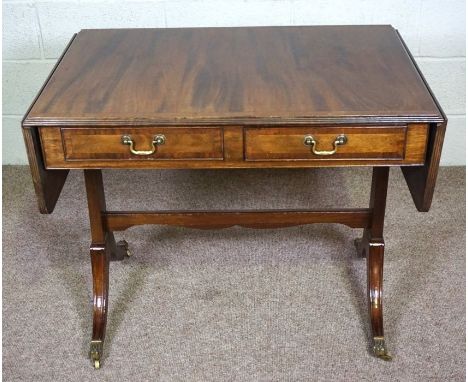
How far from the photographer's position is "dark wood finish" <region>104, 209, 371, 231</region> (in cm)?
235

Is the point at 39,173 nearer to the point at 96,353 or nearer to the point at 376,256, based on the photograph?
the point at 96,353

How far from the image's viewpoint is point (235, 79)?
203 cm

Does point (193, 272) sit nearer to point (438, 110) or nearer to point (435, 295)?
point (435, 295)

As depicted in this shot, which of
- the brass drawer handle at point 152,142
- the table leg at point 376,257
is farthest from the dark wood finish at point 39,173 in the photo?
the table leg at point 376,257

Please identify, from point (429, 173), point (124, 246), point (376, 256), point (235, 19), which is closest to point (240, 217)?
point (376, 256)

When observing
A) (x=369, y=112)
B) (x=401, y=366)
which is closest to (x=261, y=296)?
(x=401, y=366)

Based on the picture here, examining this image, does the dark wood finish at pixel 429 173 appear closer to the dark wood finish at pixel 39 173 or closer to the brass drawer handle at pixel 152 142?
the brass drawer handle at pixel 152 142

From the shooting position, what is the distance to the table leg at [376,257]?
2.27 m

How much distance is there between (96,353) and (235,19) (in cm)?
142

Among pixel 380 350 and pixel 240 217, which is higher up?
pixel 240 217

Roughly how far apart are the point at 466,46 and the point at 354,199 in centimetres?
76

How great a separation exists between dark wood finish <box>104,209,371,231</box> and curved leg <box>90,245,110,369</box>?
0.31 ft

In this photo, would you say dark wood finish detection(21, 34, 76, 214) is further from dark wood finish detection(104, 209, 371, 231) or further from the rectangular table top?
dark wood finish detection(104, 209, 371, 231)

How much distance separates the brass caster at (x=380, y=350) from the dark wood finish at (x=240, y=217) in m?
0.37
